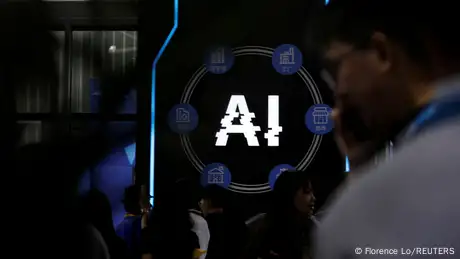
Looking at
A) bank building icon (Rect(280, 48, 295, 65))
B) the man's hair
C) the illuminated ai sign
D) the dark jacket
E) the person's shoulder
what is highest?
the man's hair

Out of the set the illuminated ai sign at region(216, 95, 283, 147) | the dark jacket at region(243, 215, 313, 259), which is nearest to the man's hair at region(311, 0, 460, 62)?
the illuminated ai sign at region(216, 95, 283, 147)

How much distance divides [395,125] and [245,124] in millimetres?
550

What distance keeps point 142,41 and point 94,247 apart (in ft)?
2.60

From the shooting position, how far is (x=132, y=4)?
1900 mm

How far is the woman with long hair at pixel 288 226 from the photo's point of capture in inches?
74.5

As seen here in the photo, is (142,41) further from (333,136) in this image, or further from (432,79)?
(432,79)

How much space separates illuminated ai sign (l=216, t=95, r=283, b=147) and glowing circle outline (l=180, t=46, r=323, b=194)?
0.36 ft

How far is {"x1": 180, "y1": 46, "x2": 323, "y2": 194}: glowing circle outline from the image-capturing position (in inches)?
75.0

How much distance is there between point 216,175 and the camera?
192cm

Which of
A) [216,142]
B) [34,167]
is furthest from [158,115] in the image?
[34,167]

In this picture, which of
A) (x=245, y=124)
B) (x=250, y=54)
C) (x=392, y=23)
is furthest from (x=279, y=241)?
(x=392, y=23)

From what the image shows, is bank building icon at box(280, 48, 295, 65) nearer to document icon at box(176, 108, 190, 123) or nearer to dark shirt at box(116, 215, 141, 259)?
document icon at box(176, 108, 190, 123)

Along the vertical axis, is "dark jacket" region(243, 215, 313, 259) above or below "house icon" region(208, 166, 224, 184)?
below

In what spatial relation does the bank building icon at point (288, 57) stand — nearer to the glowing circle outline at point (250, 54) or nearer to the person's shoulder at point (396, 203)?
the glowing circle outline at point (250, 54)
